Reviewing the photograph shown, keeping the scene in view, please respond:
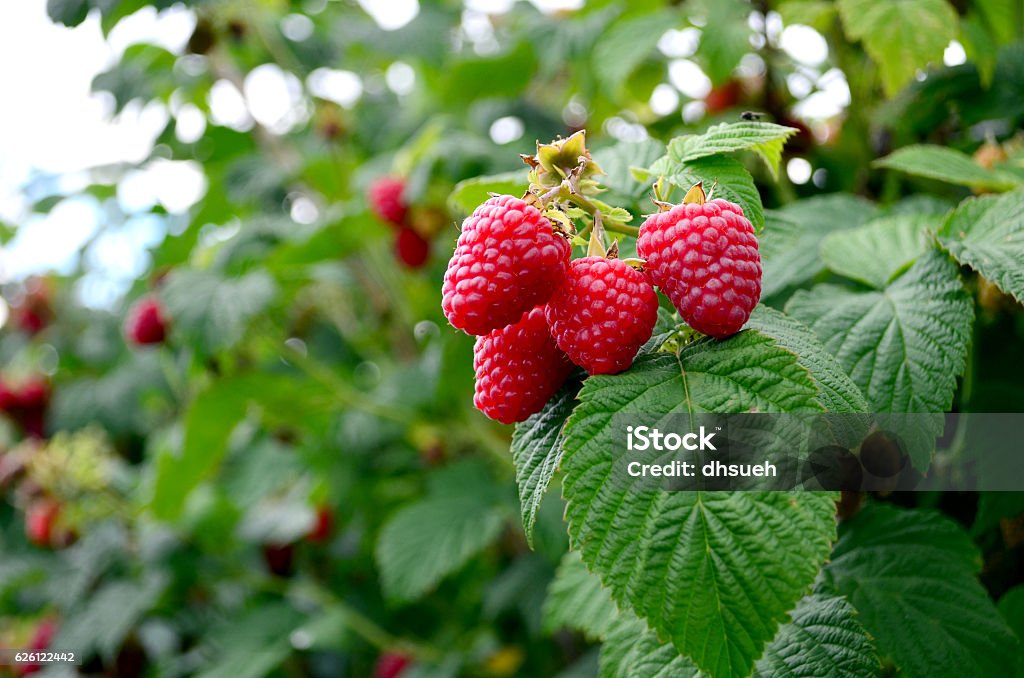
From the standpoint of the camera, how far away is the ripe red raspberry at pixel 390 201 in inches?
64.9

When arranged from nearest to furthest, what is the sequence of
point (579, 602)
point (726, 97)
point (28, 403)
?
point (579, 602), point (726, 97), point (28, 403)

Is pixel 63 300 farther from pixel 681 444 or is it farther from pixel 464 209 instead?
pixel 681 444

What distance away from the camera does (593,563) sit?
1.79ft

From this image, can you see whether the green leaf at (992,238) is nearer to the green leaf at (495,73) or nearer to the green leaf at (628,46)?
the green leaf at (628,46)

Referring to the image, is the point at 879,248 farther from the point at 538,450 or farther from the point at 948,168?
the point at 538,450

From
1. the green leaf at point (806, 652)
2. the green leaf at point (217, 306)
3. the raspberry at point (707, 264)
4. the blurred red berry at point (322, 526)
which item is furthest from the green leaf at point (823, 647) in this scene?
the blurred red berry at point (322, 526)

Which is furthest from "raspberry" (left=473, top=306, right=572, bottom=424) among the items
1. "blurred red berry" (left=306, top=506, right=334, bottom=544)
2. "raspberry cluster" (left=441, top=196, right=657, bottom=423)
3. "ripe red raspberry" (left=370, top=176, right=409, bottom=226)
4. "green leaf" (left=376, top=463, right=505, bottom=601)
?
"blurred red berry" (left=306, top=506, right=334, bottom=544)

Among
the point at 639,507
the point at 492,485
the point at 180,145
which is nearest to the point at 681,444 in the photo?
the point at 639,507

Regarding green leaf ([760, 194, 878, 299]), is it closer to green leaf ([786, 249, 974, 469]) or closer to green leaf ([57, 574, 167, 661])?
green leaf ([786, 249, 974, 469])

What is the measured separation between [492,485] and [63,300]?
1.96 meters

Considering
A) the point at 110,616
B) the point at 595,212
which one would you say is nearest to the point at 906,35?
the point at 595,212

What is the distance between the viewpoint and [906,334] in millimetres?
696

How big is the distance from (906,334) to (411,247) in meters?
1.22

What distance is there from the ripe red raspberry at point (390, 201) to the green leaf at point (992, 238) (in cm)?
111
